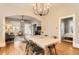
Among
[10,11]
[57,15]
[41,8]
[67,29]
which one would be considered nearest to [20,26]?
[10,11]

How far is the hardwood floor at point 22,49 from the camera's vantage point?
2190mm

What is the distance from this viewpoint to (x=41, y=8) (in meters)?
2.22

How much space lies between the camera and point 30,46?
2.29m

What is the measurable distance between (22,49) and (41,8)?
873 mm

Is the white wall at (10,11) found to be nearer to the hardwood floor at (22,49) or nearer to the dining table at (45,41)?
the hardwood floor at (22,49)

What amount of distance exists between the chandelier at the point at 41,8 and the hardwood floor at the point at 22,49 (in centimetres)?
68

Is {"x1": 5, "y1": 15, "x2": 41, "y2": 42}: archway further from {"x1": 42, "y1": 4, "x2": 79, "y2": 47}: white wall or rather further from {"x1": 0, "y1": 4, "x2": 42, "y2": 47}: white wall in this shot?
{"x1": 42, "y1": 4, "x2": 79, "y2": 47}: white wall

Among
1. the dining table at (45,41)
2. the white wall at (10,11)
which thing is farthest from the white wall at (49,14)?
the dining table at (45,41)

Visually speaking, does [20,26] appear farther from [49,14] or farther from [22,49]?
[49,14]

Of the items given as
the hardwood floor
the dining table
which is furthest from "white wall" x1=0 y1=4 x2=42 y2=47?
the dining table

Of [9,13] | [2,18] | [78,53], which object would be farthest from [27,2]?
[78,53]

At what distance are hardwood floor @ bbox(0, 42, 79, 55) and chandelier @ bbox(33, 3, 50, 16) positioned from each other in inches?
26.6

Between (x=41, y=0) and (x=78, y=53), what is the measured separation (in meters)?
1.24
